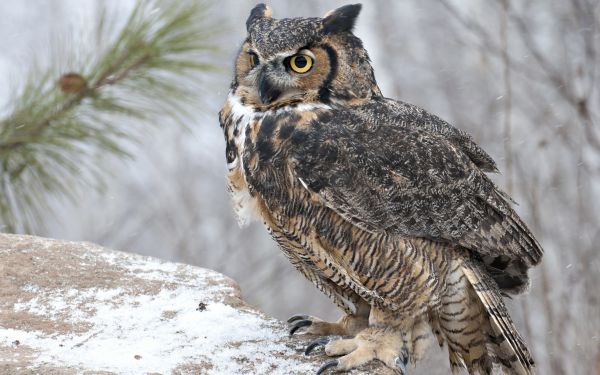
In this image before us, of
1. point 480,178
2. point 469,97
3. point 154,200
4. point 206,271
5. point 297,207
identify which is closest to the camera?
point 297,207

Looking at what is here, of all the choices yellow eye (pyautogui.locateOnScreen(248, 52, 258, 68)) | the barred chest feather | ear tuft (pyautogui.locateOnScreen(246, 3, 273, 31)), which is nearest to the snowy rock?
the barred chest feather

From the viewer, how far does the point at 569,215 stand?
5.39 meters

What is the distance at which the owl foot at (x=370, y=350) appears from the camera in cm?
274

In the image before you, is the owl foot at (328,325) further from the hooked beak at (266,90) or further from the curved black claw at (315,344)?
A: the hooked beak at (266,90)

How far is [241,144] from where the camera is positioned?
9.25 feet

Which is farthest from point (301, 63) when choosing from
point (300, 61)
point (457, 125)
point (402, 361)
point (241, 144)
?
point (457, 125)

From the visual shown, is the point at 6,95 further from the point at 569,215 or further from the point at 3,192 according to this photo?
the point at 569,215

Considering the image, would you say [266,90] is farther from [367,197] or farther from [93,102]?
[93,102]

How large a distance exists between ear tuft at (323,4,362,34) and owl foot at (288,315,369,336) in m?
1.08

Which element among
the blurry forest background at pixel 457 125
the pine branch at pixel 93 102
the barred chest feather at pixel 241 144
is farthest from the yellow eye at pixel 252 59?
the pine branch at pixel 93 102

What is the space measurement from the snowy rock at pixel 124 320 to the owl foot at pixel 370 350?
0.04 m

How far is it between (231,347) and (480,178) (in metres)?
1.06

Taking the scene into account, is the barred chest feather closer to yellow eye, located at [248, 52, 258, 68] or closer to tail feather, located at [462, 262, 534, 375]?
yellow eye, located at [248, 52, 258, 68]

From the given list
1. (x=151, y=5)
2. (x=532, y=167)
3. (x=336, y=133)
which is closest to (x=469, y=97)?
(x=532, y=167)
